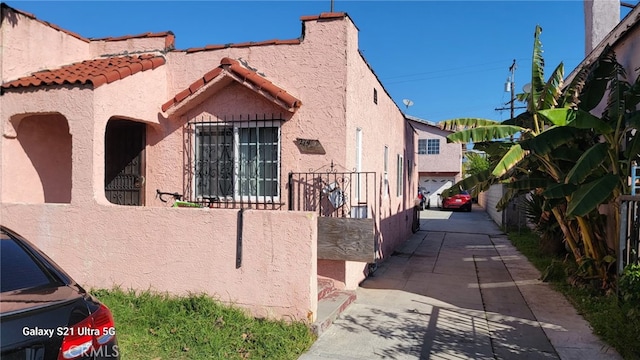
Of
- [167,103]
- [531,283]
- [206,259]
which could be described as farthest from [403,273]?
[167,103]

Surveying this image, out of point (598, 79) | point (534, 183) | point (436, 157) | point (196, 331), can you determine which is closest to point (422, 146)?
point (436, 157)

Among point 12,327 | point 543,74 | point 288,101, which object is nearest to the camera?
point 12,327

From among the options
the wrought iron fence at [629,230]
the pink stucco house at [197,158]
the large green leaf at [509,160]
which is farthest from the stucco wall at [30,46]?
the wrought iron fence at [629,230]

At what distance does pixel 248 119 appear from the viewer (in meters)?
7.17

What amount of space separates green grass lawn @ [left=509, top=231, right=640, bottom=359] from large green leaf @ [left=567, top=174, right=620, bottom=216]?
128cm

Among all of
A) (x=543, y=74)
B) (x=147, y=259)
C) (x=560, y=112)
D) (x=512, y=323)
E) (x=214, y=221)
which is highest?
(x=543, y=74)

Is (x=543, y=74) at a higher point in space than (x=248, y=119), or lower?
higher

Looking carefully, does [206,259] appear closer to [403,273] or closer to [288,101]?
[288,101]

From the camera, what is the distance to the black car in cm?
250

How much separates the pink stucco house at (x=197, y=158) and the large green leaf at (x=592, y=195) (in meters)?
2.80

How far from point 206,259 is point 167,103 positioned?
10.7ft

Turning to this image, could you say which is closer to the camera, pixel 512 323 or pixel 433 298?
pixel 512 323

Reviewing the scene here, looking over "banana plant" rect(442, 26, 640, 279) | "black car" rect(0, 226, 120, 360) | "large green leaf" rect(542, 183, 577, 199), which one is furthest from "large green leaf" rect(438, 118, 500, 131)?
"black car" rect(0, 226, 120, 360)

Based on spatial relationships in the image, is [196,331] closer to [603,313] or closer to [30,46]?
[603,313]
